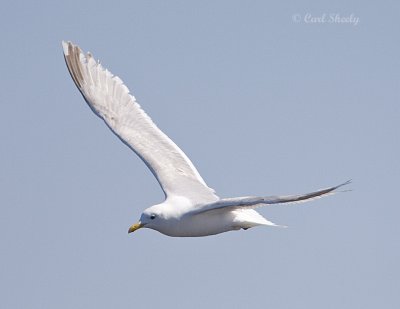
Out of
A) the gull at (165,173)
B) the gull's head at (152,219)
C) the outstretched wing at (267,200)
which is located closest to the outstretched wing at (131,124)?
the gull at (165,173)

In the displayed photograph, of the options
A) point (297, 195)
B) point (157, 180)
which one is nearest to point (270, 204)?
point (297, 195)

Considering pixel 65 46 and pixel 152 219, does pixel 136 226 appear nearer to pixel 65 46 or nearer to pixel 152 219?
pixel 152 219

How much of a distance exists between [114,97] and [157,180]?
286cm

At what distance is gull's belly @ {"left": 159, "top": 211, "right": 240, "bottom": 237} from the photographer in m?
17.9

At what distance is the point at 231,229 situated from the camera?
60.1ft

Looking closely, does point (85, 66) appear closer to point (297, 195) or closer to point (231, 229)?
point (231, 229)

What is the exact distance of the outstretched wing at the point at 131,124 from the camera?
2025cm

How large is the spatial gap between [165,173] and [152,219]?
7.47 ft

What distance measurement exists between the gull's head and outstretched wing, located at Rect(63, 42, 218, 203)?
134cm

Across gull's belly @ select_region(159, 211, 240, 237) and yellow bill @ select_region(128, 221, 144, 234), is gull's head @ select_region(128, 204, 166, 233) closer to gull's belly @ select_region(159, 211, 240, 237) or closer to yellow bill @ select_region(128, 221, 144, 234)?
yellow bill @ select_region(128, 221, 144, 234)

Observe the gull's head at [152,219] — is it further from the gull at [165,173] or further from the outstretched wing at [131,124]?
the outstretched wing at [131,124]

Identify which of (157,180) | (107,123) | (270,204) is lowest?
(270,204)

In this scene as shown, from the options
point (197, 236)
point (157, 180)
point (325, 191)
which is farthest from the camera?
point (157, 180)

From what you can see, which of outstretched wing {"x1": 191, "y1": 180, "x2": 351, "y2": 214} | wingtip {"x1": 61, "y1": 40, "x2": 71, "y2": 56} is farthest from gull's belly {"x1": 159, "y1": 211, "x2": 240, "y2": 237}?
wingtip {"x1": 61, "y1": 40, "x2": 71, "y2": 56}
